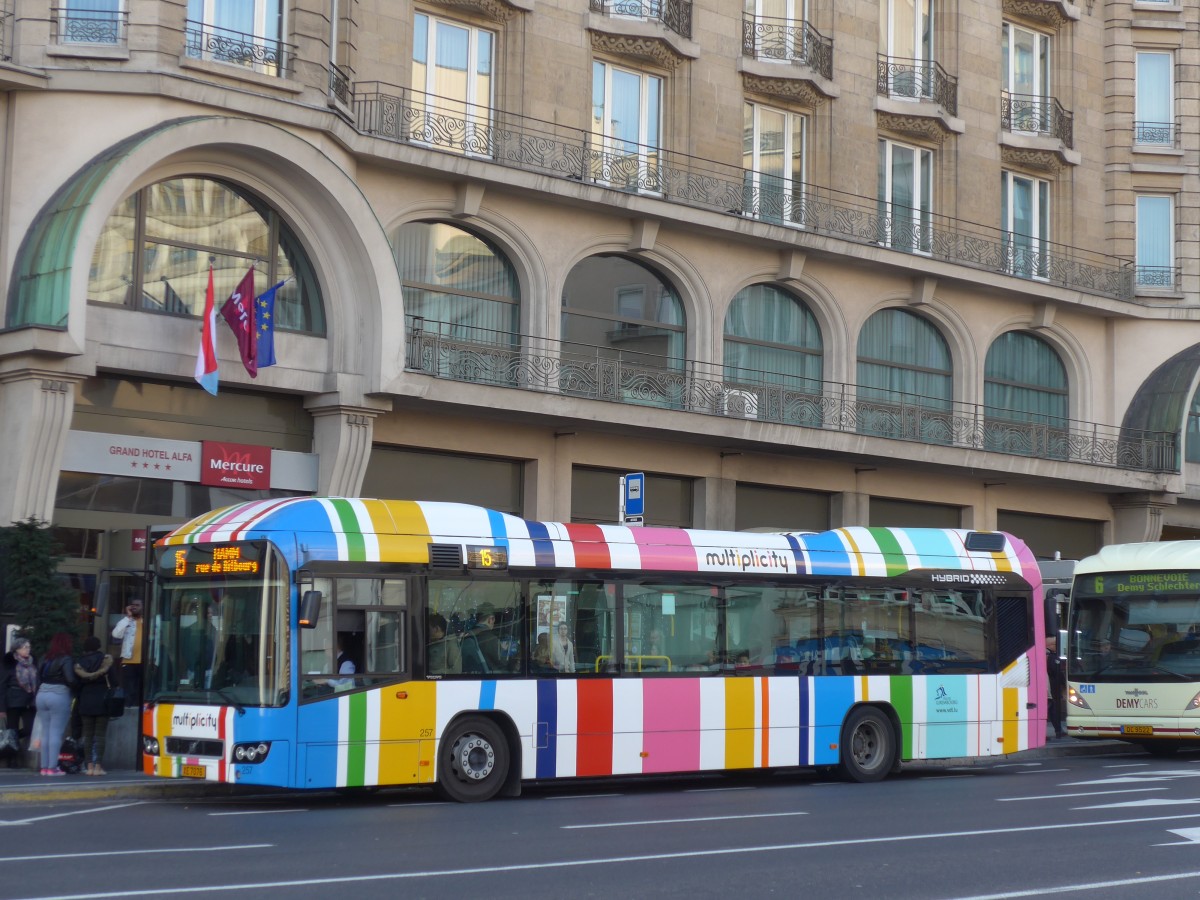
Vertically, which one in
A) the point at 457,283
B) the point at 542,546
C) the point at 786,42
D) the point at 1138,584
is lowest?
the point at 1138,584

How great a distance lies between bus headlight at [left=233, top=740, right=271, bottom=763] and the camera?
46.4ft

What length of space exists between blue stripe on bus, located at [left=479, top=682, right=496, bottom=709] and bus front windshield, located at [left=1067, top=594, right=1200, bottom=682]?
9.94 meters

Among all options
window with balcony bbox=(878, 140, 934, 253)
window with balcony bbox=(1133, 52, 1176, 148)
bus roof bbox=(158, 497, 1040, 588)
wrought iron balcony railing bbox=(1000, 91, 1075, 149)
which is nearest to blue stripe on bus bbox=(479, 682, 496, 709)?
bus roof bbox=(158, 497, 1040, 588)

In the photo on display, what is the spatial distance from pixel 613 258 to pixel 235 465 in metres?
8.02

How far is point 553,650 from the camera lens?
16.1m

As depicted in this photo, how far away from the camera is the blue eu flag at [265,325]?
22078 millimetres

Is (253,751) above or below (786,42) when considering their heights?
below

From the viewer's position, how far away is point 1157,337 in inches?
1382

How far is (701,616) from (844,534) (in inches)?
99.9

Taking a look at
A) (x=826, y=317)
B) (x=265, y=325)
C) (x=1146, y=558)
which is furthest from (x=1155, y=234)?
(x=265, y=325)

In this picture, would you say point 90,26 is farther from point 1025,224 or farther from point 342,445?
point 1025,224

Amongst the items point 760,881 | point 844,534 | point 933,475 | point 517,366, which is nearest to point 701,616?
point 844,534

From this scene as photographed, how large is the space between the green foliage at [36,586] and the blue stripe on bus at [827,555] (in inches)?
339

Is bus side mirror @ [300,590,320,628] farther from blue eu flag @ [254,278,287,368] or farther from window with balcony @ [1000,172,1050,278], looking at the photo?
window with balcony @ [1000,172,1050,278]
